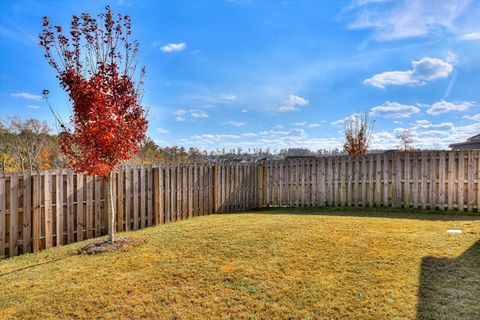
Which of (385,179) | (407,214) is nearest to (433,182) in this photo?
(385,179)

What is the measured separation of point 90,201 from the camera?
639 centimetres

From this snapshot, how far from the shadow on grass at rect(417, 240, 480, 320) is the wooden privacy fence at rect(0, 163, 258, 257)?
5910mm

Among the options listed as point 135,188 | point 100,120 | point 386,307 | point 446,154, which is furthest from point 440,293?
point 446,154

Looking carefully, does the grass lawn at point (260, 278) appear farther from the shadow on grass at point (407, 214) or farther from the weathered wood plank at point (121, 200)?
the shadow on grass at point (407, 214)

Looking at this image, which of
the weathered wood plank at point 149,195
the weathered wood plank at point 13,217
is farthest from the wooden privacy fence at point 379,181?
the weathered wood plank at point 13,217

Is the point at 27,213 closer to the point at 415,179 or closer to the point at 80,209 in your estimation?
the point at 80,209

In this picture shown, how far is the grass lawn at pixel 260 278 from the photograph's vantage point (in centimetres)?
313

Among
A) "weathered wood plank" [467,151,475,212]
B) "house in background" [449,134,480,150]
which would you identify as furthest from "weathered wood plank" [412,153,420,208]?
"house in background" [449,134,480,150]

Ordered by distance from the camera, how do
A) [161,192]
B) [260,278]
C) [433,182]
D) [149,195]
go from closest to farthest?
[260,278], [149,195], [161,192], [433,182]

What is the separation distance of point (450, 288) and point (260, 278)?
7.32ft

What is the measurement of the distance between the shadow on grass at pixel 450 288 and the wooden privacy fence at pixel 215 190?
5252 mm

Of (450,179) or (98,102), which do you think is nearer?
(98,102)

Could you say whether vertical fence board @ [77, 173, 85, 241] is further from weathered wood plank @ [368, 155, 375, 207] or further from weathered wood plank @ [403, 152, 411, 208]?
weathered wood plank @ [403, 152, 411, 208]

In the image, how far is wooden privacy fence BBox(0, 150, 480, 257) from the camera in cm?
552
